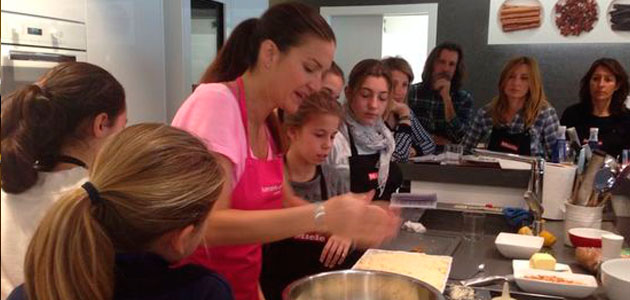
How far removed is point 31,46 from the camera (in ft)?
6.48

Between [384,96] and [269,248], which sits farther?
[384,96]

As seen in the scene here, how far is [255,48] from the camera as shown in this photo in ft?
3.71

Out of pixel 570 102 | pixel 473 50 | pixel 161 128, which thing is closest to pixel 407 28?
pixel 473 50

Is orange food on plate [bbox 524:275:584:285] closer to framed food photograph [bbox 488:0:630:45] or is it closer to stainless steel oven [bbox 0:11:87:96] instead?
stainless steel oven [bbox 0:11:87:96]

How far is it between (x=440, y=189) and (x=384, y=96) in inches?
17.1

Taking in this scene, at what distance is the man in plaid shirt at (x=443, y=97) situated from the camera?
3076 mm

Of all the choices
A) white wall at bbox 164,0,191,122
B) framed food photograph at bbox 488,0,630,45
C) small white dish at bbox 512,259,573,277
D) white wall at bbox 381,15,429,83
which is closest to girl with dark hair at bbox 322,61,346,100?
small white dish at bbox 512,259,573,277

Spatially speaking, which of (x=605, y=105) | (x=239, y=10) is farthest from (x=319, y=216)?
(x=239, y=10)

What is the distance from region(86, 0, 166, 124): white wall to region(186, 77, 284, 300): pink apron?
1455 millimetres

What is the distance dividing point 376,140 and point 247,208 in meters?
0.91

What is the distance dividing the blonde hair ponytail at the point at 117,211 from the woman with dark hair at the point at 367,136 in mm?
1087

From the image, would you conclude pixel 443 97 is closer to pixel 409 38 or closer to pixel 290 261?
pixel 409 38

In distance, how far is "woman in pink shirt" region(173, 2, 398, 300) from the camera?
37.4 inches

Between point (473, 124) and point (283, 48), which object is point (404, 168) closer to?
point (473, 124)
